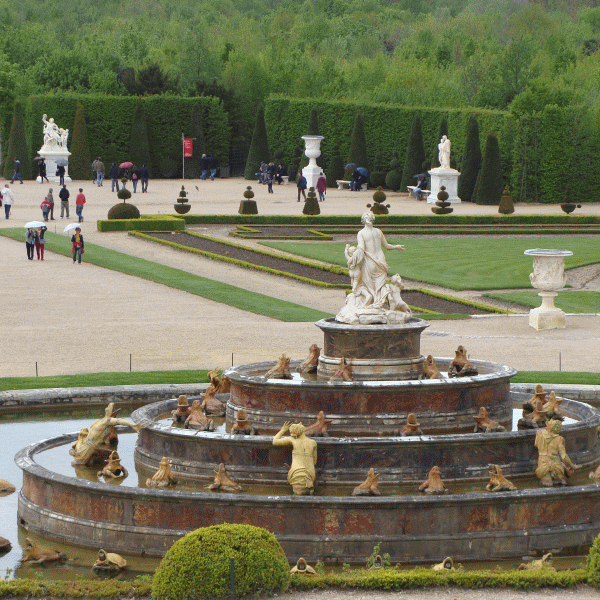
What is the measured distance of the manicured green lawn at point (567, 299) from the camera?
102ft

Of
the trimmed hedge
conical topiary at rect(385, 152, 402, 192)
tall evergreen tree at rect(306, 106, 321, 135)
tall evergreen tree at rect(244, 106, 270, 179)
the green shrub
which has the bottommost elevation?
the trimmed hedge

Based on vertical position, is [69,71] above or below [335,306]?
above

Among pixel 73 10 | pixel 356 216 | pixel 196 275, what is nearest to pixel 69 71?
pixel 356 216

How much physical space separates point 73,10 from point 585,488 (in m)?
145

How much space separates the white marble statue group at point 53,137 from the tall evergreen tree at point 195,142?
806cm

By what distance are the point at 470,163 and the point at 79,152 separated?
73.9 feet

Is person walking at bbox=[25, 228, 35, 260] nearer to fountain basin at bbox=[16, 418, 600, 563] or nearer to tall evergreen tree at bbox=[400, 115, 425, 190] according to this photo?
fountain basin at bbox=[16, 418, 600, 563]

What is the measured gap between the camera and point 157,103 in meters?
72.6

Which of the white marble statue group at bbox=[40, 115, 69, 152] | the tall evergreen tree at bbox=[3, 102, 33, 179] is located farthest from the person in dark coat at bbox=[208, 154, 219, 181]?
the tall evergreen tree at bbox=[3, 102, 33, 179]

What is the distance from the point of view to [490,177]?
56.6 m

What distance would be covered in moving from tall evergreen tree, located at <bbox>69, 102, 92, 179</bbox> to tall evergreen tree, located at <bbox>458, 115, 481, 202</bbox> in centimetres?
2174

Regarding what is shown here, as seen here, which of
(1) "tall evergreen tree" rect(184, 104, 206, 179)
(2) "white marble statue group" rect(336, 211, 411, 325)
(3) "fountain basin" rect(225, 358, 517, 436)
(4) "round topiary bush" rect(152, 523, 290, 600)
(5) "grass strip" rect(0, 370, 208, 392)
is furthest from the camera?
(1) "tall evergreen tree" rect(184, 104, 206, 179)

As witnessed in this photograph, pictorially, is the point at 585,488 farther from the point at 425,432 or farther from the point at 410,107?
the point at 410,107

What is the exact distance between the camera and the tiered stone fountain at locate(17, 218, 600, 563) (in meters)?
13.9
